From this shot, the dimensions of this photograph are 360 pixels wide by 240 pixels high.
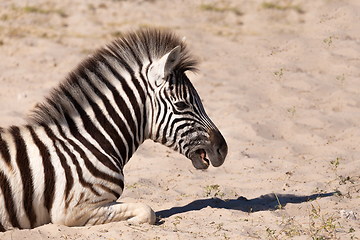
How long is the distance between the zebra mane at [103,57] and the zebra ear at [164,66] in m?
0.10

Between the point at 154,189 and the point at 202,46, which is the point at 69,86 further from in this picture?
the point at 202,46

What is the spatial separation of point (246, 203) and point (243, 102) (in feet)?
13.0

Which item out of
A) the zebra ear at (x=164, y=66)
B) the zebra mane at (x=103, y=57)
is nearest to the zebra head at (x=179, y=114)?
the zebra ear at (x=164, y=66)

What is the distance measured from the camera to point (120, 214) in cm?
388

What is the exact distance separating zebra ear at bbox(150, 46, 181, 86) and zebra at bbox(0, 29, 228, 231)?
11 mm

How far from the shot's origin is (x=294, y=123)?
301 inches

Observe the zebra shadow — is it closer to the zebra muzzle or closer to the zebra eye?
the zebra muzzle

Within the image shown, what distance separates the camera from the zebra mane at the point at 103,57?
12.9 feet

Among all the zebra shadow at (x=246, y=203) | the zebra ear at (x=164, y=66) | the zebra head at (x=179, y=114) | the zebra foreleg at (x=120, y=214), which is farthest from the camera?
the zebra shadow at (x=246, y=203)

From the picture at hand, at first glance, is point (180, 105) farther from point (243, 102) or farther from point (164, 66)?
point (243, 102)

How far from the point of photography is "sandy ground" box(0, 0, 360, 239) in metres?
4.11

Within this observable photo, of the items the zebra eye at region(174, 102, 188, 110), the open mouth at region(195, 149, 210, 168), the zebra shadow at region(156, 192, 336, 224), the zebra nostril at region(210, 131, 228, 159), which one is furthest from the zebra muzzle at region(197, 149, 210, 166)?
the zebra shadow at region(156, 192, 336, 224)

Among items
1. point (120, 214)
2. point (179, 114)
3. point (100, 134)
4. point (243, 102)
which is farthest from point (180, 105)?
point (243, 102)

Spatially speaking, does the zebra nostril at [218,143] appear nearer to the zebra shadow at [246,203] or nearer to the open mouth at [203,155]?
the open mouth at [203,155]
